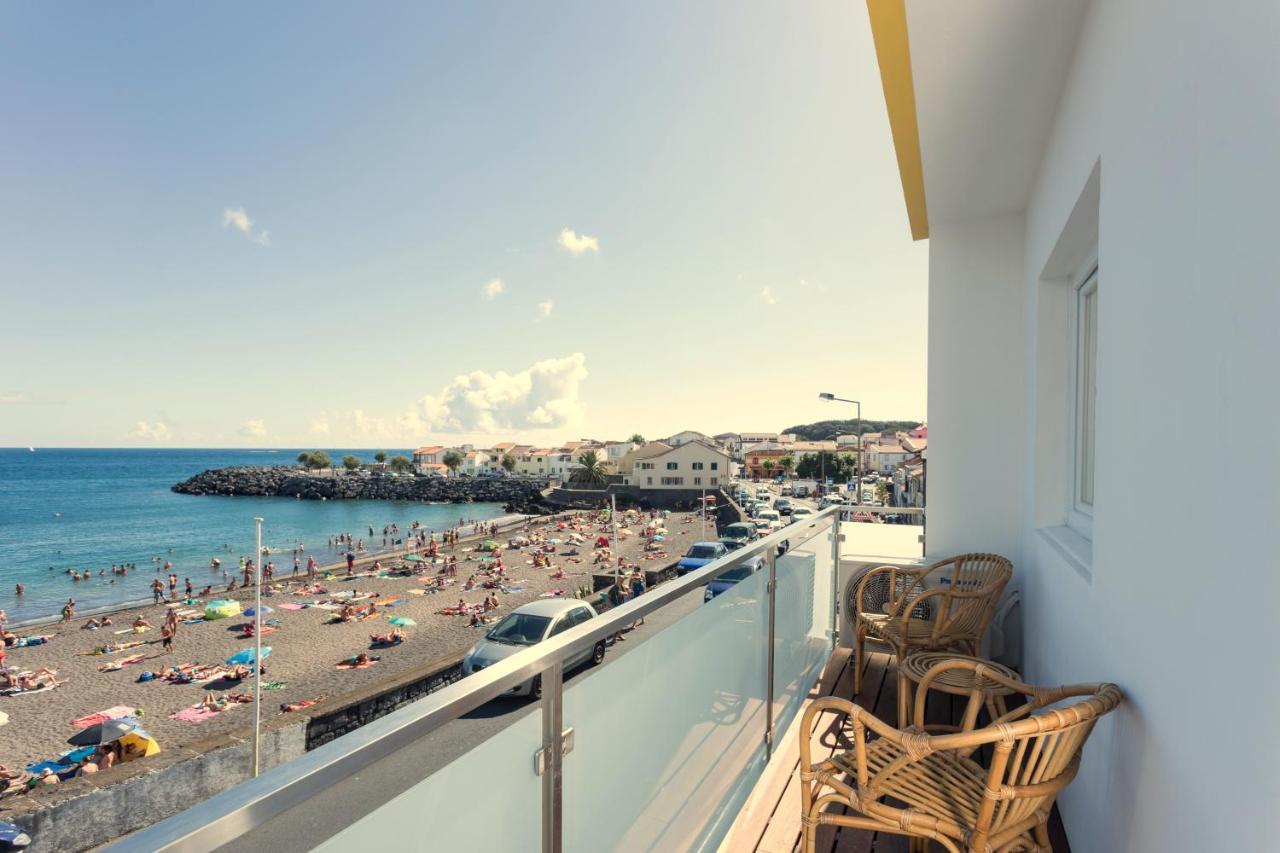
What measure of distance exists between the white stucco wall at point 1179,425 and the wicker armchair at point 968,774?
17 cm

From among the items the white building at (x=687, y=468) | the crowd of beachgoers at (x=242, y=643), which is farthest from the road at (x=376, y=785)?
the white building at (x=687, y=468)

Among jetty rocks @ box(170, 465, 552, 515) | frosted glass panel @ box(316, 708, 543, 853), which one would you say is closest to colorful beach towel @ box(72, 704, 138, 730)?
frosted glass panel @ box(316, 708, 543, 853)

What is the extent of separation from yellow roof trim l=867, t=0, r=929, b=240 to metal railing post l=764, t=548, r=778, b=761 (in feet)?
6.92

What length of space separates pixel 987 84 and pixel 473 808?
3.16 meters

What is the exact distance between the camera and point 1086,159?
215 centimetres

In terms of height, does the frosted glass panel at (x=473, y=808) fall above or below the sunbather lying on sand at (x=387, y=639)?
above

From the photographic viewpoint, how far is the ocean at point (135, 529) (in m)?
30.4

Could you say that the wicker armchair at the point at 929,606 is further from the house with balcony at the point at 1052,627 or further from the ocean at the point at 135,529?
the ocean at the point at 135,529

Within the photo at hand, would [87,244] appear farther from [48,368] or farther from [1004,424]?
[1004,424]

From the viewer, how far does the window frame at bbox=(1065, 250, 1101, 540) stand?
9.01ft

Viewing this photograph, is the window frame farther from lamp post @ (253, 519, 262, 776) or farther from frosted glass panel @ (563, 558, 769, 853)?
lamp post @ (253, 519, 262, 776)

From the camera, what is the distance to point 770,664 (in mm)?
2611

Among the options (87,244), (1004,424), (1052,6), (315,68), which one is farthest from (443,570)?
(87,244)

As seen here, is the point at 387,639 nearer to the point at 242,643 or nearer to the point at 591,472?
the point at 242,643
